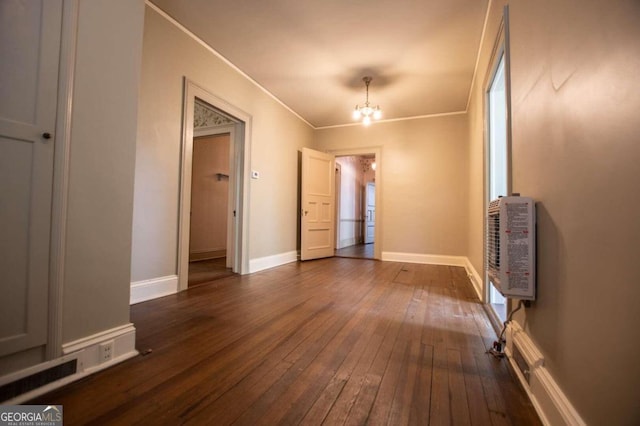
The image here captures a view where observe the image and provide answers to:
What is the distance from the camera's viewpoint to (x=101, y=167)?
1.32 metres

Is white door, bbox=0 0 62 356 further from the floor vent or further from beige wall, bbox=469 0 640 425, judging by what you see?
beige wall, bbox=469 0 640 425

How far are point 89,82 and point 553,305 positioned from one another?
2.27 metres

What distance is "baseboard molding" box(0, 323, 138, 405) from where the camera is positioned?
1057mm

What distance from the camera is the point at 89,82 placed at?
127cm

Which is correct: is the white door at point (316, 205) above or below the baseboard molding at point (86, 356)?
above

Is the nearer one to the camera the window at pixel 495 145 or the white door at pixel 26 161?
the white door at pixel 26 161

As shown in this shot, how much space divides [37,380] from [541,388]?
80.2 inches

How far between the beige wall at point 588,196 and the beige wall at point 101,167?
1.95 m

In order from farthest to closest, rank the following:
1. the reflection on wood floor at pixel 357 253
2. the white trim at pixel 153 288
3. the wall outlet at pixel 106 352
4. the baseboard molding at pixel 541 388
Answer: the reflection on wood floor at pixel 357 253, the white trim at pixel 153 288, the wall outlet at pixel 106 352, the baseboard molding at pixel 541 388

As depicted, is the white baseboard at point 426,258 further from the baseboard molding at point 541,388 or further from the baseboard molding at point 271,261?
the baseboard molding at point 541,388

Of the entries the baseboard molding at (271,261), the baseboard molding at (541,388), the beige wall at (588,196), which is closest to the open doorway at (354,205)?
the baseboard molding at (271,261)

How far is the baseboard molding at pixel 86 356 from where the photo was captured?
41.6 inches

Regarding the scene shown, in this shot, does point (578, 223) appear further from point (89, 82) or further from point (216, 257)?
point (216, 257)

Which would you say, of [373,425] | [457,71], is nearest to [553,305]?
[373,425]
